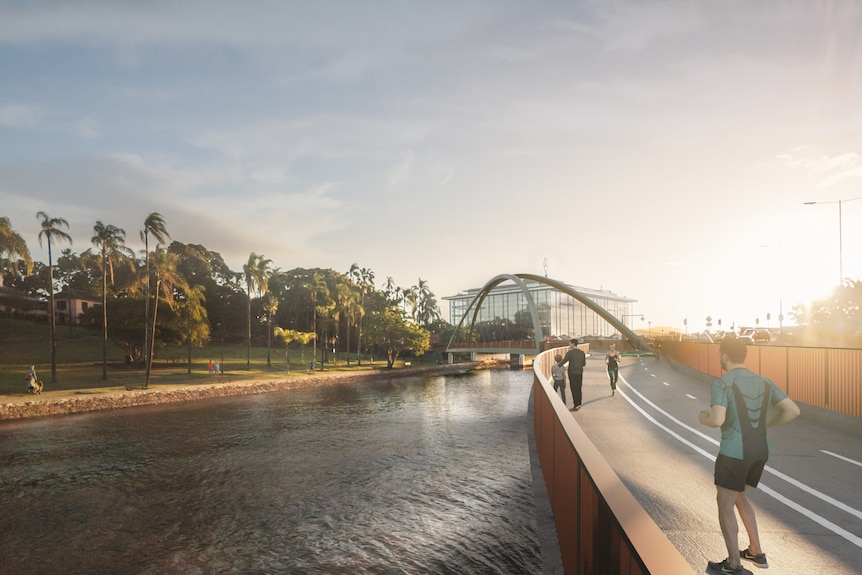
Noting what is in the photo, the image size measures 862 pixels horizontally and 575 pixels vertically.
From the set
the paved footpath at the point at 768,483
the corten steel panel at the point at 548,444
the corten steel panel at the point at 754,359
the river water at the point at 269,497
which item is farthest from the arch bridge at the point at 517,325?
the corten steel panel at the point at 548,444

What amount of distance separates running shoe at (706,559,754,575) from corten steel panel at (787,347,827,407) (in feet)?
45.8

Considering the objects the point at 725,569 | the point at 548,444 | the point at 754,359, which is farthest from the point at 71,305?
the point at 725,569

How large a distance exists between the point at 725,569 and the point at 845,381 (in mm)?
13066

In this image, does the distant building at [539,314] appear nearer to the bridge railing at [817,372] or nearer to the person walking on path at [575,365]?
the bridge railing at [817,372]

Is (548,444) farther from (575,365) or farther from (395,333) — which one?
(395,333)

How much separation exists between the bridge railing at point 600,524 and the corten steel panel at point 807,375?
14.1 meters

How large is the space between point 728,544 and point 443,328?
113346 millimetres

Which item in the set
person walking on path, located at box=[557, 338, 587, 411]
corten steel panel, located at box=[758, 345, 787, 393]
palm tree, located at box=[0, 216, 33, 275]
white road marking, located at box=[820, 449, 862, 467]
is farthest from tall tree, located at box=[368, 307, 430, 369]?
white road marking, located at box=[820, 449, 862, 467]

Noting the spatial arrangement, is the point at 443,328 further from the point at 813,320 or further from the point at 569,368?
the point at 569,368

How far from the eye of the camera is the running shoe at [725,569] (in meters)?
5.68

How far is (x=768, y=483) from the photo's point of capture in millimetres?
9539

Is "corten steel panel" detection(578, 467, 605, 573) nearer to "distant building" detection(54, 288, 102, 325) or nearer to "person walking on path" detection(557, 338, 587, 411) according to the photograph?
"person walking on path" detection(557, 338, 587, 411)

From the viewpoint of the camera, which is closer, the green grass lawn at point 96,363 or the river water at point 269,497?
the river water at point 269,497

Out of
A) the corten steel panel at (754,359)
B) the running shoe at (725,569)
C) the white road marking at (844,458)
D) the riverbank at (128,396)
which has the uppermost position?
the corten steel panel at (754,359)
